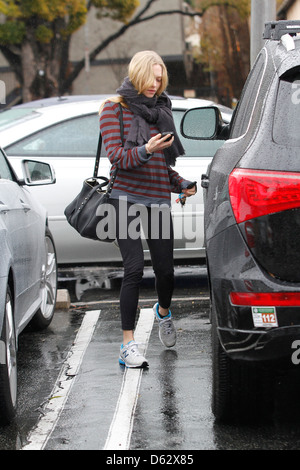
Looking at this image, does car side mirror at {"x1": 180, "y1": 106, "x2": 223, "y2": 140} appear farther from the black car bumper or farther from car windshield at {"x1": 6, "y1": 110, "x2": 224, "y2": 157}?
car windshield at {"x1": 6, "y1": 110, "x2": 224, "y2": 157}

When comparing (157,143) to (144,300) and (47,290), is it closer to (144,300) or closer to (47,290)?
(47,290)

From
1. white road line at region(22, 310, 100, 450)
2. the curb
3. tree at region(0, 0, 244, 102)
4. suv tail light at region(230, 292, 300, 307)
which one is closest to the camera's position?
suv tail light at region(230, 292, 300, 307)

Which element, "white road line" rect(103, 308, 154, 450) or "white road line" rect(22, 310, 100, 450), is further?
"white road line" rect(22, 310, 100, 450)

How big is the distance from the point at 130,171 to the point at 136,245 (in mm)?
437

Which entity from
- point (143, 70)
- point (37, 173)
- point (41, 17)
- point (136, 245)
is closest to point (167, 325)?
point (136, 245)

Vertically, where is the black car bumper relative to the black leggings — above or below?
above

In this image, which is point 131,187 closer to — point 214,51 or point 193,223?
point 193,223

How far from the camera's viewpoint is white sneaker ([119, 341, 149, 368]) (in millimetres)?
5164

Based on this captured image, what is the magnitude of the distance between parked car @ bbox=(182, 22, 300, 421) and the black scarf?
4.16 feet

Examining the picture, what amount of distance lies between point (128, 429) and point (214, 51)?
3102 centimetres

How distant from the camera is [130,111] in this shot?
5227 millimetres

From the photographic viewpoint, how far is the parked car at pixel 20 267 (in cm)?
418

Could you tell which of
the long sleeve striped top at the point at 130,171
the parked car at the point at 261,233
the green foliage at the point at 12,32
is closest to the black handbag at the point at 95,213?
the long sleeve striped top at the point at 130,171

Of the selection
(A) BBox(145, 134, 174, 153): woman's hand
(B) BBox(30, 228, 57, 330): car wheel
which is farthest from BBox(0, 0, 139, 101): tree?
(A) BBox(145, 134, 174, 153): woman's hand
